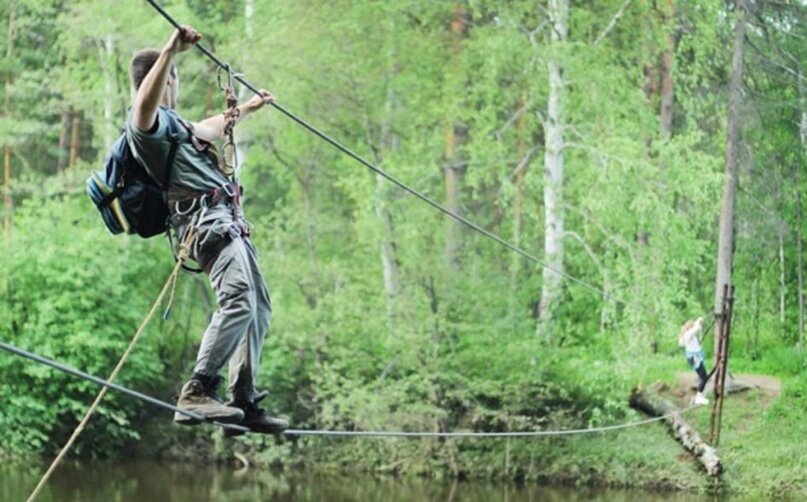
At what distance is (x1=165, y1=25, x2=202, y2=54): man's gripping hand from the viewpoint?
4.39 metres

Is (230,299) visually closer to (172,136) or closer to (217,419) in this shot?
(217,419)

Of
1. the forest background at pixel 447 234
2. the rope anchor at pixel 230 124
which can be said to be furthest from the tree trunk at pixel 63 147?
the rope anchor at pixel 230 124

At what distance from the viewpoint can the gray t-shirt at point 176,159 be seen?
4.68m

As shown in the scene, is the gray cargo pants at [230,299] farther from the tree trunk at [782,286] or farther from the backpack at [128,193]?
the tree trunk at [782,286]

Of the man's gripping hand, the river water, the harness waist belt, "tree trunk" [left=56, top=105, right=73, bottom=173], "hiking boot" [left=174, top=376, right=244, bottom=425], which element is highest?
"tree trunk" [left=56, top=105, right=73, bottom=173]

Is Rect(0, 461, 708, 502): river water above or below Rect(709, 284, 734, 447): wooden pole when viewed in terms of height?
below

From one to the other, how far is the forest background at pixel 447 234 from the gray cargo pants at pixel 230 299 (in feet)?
39.9

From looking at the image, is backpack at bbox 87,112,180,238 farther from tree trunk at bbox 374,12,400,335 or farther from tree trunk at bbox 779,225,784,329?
tree trunk at bbox 779,225,784,329

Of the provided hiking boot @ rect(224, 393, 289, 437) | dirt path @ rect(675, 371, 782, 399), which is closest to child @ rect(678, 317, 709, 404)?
dirt path @ rect(675, 371, 782, 399)

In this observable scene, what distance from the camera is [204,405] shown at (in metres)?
4.94

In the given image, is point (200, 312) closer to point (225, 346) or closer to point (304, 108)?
point (304, 108)

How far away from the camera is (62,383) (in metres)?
19.3

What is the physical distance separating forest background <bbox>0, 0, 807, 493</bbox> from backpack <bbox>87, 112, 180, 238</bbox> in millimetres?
12285

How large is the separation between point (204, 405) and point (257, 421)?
33 centimetres
